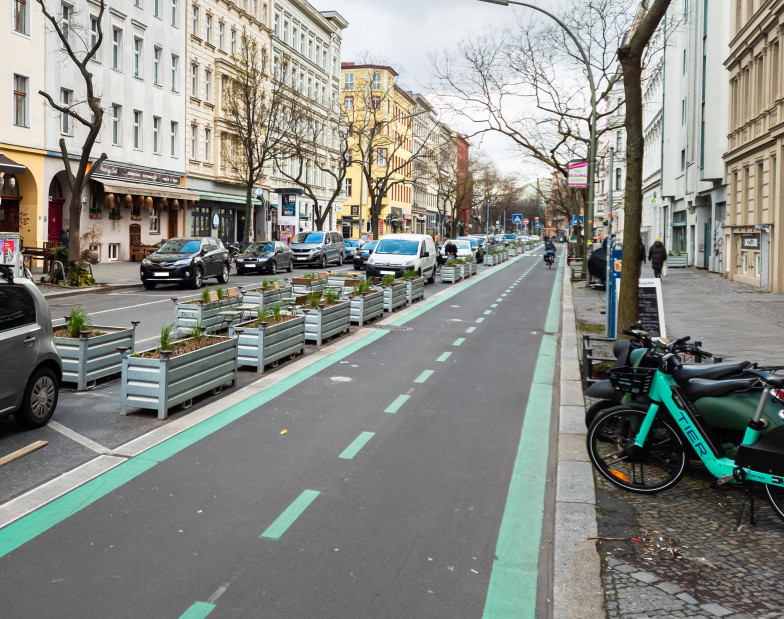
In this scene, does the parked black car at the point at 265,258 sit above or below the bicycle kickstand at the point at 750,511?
above

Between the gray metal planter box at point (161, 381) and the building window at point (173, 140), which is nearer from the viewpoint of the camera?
the gray metal planter box at point (161, 381)

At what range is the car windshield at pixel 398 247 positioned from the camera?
29703mm

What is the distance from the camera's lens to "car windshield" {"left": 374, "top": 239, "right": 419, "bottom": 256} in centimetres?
2970

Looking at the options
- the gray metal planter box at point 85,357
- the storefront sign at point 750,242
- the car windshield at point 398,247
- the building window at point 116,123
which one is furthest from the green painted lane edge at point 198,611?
the building window at point 116,123

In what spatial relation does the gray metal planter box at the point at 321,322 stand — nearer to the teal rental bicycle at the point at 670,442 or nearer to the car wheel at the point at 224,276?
the teal rental bicycle at the point at 670,442

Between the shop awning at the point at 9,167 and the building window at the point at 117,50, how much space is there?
9915 millimetres

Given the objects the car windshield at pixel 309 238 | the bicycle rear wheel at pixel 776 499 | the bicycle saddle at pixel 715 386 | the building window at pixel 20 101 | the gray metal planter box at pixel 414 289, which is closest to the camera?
the bicycle rear wheel at pixel 776 499

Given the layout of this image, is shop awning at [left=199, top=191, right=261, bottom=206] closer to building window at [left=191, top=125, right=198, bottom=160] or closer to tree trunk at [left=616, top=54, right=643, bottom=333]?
building window at [left=191, top=125, right=198, bottom=160]

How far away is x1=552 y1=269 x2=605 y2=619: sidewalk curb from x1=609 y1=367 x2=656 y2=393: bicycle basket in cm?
77

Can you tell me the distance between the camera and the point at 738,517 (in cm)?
545

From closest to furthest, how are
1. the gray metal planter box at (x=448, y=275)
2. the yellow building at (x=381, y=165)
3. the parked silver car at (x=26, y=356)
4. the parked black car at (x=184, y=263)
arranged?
1. the parked silver car at (x=26, y=356)
2. the parked black car at (x=184, y=263)
3. the gray metal planter box at (x=448, y=275)
4. the yellow building at (x=381, y=165)

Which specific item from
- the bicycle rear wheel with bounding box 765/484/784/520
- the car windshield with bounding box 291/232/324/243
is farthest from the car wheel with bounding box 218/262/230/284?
the bicycle rear wheel with bounding box 765/484/784/520

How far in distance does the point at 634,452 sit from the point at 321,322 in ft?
27.5

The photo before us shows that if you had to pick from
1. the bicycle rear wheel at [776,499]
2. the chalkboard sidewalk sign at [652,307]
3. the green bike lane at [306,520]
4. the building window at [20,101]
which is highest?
the building window at [20,101]
